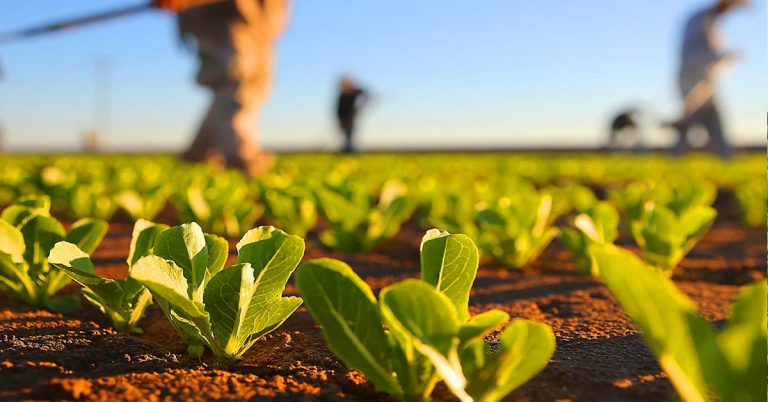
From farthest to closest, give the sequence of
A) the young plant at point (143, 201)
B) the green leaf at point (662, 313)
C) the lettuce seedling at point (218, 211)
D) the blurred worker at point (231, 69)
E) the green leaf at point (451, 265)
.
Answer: the blurred worker at point (231, 69) < the young plant at point (143, 201) < the lettuce seedling at point (218, 211) < the green leaf at point (451, 265) < the green leaf at point (662, 313)

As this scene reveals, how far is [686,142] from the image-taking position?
1630 cm

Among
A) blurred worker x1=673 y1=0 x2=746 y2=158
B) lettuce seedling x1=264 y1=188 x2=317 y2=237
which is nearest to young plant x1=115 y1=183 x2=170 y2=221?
lettuce seedling x1=264 y1=188 x2=317 y2=237

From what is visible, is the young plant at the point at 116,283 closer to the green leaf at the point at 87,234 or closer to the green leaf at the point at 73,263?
the green leaf at the point at 73,263

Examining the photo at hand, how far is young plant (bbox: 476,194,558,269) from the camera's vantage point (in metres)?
2.67

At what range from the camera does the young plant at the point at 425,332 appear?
38.3 inches

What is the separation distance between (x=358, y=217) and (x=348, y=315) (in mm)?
1825

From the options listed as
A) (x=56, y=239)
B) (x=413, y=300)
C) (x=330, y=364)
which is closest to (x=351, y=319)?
(x=413, y=300)

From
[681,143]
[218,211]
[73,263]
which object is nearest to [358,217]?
[218,211]

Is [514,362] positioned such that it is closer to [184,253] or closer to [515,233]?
[184,253]

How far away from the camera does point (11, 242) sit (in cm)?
153

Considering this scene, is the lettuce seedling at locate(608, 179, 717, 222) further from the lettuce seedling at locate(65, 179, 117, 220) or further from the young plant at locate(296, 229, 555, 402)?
the lettuce seedling at locate(65, 179, 117, 220)

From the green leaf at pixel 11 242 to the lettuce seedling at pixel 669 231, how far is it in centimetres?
219

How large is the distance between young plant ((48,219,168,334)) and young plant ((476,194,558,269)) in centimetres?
145

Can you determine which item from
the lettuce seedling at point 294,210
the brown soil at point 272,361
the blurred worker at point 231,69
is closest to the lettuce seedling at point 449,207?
the lettuce seedling at point 294,210
